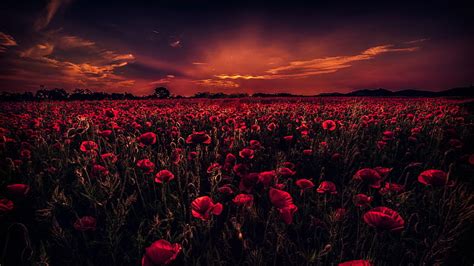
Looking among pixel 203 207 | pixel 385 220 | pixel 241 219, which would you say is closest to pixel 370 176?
pixel 385 220

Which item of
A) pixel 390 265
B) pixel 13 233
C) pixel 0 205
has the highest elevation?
pixel 0 205

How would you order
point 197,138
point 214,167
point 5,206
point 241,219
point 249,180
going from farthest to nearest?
point 197,138 → point 214,167 → point 241,219 → point 249,180 → point 5,206

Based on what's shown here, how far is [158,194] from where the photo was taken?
99.3 inches

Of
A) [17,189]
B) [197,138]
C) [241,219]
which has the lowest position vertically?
[241,219]

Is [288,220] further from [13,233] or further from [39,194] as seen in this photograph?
[39,194]

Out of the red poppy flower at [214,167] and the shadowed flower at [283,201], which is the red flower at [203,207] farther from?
the red poppy flower at [214,167]

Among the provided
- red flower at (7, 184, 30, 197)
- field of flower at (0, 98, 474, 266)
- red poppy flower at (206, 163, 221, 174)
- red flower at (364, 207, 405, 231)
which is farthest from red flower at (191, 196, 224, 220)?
red flower at (7, 184, 30, 197)

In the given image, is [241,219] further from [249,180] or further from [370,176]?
[370,176]

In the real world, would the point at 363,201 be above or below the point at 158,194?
above

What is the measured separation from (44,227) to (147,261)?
151 cm

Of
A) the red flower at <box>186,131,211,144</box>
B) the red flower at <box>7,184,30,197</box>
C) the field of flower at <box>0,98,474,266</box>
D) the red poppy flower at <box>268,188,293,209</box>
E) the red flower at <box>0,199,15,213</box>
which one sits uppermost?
the red flower at <box>186,131,211,144</box>

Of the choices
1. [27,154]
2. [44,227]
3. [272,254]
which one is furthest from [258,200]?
[27,154]

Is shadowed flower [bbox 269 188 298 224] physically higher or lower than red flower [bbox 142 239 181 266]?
higher

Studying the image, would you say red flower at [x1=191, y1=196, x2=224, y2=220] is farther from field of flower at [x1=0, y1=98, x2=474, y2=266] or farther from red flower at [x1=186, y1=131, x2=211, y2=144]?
red flower at [x1=186, y1=131, x2=211, y2=144]
